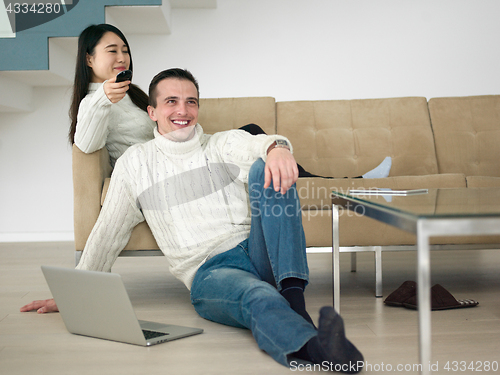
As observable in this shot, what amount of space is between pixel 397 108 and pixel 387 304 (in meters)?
1.22

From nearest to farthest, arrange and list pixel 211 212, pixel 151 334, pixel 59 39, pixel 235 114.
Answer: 1. pixel 151 334
2. pixel 211 212
3. pixel 235 114
4. pixel 59 39

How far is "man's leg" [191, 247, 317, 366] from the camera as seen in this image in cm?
89

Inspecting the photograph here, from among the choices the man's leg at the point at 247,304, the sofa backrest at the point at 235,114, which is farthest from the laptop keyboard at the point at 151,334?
the sofa backrest at the point at 235,114

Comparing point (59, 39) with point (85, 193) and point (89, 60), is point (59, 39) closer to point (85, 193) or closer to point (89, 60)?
point (89, 60)

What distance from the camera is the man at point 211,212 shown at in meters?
1.08

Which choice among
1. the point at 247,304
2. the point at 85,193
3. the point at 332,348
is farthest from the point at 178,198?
the point at 332,348

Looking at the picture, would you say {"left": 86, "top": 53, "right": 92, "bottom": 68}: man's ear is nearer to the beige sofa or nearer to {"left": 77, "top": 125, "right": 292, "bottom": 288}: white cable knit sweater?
{"left": 77, "top": 125, "right": 292, "bottom": 288}: white cable knit sweater

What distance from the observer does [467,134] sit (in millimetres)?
2342

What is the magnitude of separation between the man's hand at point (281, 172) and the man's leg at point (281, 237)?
0.07 meters

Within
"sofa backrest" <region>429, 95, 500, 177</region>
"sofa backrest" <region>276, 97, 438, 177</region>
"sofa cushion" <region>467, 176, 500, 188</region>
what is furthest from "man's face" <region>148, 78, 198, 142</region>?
"sofa backrest" <region>429, 95, 500, 177</region>

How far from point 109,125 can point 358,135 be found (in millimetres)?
1262

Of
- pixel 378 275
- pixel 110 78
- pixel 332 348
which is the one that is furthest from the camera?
pixel 110 78

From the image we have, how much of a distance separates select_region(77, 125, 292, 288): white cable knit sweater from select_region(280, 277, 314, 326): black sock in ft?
0.97

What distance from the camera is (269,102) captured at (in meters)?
2.35
